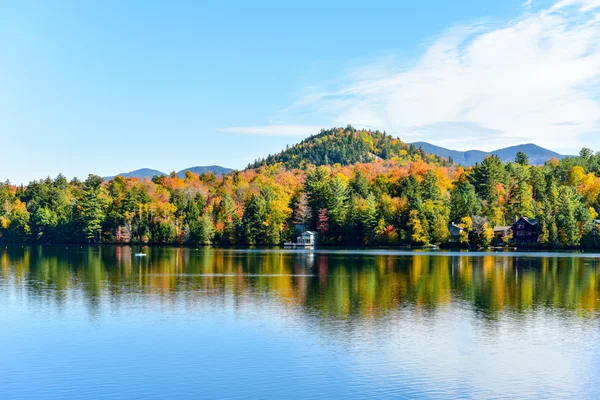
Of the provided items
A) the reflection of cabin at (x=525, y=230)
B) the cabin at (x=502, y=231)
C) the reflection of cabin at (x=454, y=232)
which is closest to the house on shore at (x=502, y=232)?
the cabin at (x=502, y=231)

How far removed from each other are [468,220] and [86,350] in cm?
9430

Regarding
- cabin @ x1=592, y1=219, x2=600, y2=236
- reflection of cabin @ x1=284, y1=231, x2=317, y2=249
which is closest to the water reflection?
cabin @ x1=592, y1=219, x2=600, y2=236

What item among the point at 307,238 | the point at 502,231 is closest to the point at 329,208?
the point at 307,238

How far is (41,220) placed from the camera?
14688 centimetres

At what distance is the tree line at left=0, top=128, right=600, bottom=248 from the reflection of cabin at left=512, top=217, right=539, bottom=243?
13.1ft

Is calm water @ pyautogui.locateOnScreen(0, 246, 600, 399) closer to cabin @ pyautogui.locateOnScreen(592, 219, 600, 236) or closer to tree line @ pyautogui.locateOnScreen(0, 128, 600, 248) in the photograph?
cabin @ pyautogui.locateOnScreen(592, 219, 600, 236)

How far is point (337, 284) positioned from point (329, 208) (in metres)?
84.5

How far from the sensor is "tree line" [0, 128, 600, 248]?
11662cm

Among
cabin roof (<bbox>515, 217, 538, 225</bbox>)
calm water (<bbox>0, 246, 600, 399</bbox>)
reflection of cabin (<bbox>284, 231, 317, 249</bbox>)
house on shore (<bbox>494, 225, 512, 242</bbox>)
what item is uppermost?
cabin roof (<bbox>515, 217, 538, 225</bbox>)

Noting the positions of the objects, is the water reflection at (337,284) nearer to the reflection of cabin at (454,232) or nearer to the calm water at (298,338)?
the calm water at (298,338)

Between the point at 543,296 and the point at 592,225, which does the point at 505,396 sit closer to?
the point at 543,296

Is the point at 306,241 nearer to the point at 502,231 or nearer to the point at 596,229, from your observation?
the point at 502,231

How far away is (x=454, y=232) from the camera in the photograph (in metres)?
120

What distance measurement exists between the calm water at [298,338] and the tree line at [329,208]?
63.0 meters
